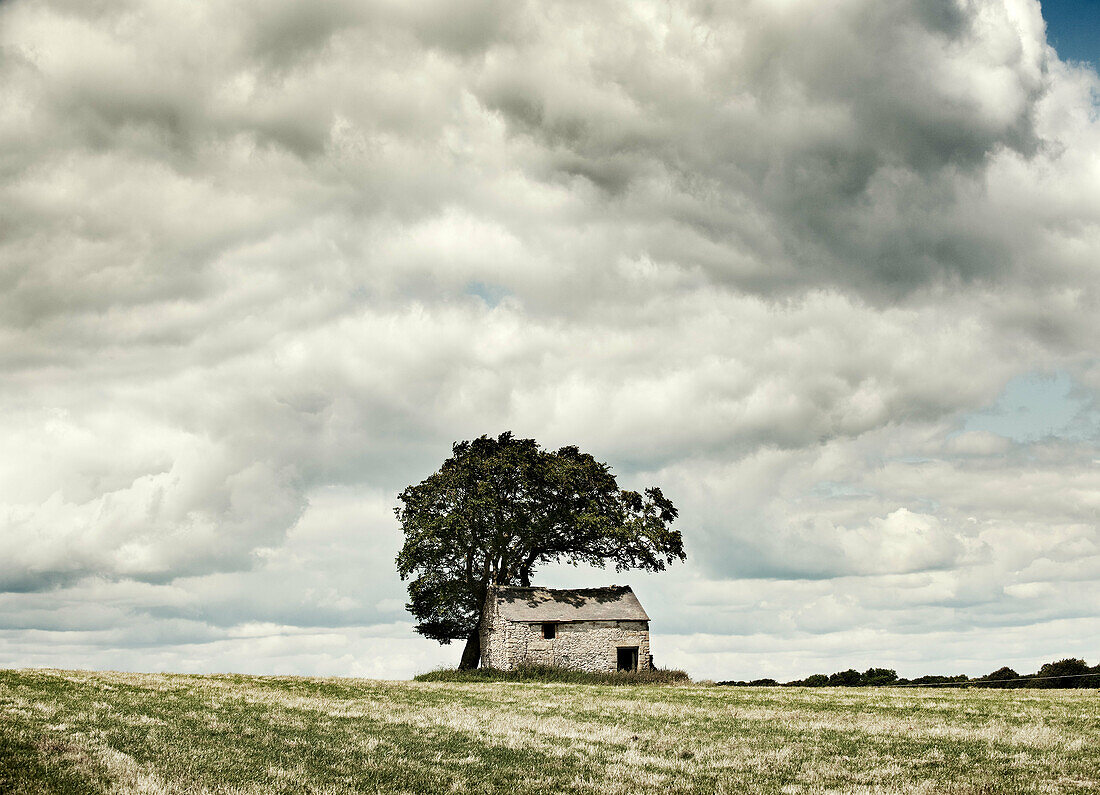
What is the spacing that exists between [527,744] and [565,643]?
38.4 metres

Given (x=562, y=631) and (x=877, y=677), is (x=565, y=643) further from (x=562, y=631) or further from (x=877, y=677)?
(x=877, y=677)

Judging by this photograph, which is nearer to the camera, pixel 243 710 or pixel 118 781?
pixel 118 781

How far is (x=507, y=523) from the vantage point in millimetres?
58469

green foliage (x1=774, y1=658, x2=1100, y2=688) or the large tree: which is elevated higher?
the large tree

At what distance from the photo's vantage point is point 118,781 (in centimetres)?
1281

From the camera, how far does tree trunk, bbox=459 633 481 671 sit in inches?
2335

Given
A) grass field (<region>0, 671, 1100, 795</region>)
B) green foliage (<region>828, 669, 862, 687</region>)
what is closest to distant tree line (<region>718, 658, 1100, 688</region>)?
green foliage (<region>828, 669, 862, 687</region>)

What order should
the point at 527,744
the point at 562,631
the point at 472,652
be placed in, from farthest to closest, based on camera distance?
the point at 472,652, the point at 562,631, the point at 527,744

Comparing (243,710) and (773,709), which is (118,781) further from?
(773,709)

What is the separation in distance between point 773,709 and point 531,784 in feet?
52.2

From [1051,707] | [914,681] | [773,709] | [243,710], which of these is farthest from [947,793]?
[914,681]

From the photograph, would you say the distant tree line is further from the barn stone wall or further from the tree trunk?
the tree trunk

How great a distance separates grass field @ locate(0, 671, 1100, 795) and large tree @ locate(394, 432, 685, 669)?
27.4 meters

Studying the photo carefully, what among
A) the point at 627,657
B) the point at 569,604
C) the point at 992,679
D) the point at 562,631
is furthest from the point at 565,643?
the point at 992,679
